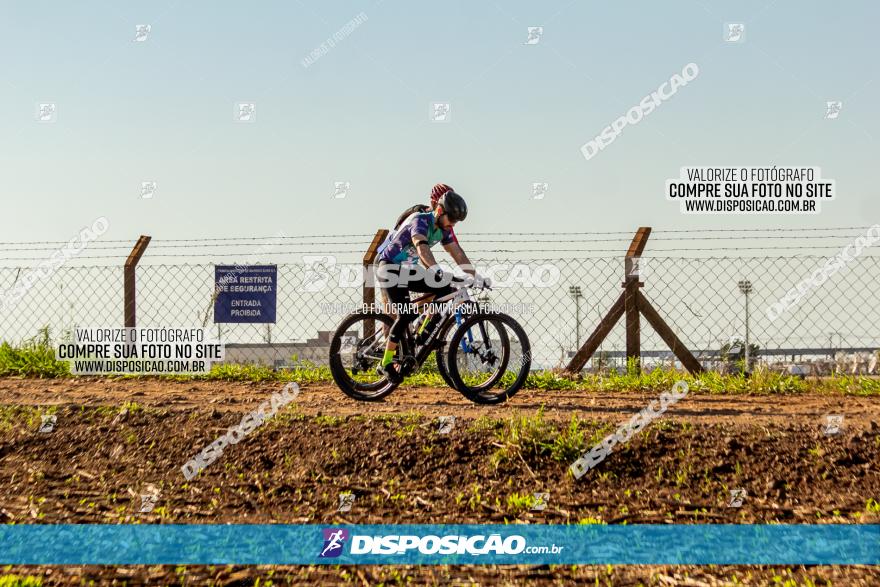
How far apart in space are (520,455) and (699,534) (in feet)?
4.50

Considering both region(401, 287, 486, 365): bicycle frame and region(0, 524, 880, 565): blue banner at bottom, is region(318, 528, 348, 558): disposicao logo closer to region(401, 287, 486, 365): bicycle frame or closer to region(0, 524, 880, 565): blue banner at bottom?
region(0, 524, 880, 565): blue banner at bottom

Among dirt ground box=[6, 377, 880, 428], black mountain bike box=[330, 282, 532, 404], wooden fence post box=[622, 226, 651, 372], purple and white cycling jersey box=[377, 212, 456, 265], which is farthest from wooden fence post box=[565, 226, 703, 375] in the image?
purple and white cycling jersey box=[377, 212, 456, 265]

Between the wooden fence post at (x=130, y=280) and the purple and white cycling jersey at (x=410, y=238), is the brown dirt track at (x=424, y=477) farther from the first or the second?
the wooden fence post at (x=130, y=280)

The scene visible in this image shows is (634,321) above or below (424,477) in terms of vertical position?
above

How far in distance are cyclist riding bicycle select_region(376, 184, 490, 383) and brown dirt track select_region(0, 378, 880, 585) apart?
922mm

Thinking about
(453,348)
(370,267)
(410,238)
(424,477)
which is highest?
(410,238)

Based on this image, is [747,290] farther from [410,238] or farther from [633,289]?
[410,238]

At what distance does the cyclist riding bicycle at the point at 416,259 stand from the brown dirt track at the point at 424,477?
92cm

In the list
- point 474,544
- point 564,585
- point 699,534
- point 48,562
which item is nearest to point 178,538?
point 48,562

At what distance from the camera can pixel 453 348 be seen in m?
7.34

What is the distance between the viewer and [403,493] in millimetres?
5227

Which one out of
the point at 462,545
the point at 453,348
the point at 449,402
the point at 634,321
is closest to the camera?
the point at 462,545

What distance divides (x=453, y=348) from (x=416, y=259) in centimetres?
93

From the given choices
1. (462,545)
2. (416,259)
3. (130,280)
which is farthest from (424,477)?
(130,280)
